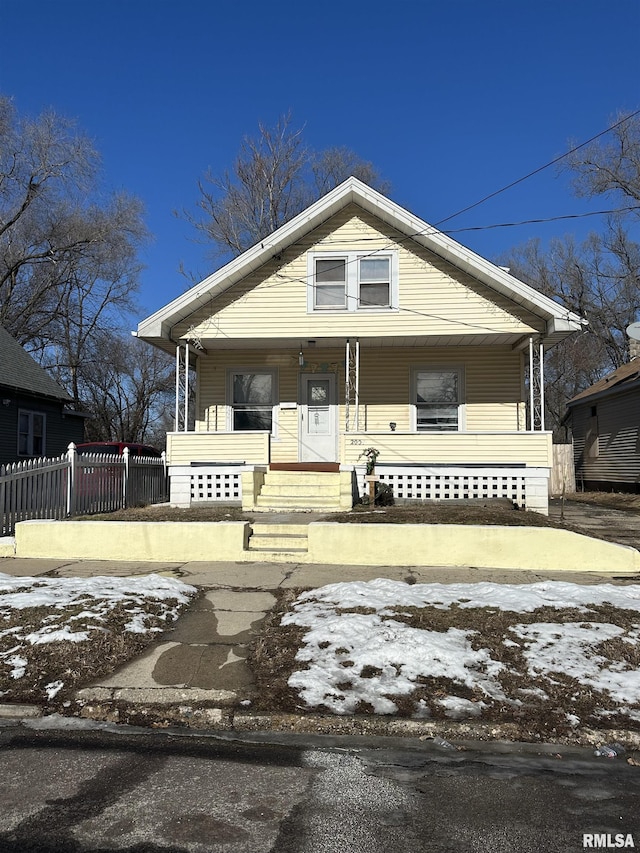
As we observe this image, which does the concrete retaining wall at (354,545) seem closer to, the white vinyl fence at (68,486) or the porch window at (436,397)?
the white vinyl fence at (68,486)

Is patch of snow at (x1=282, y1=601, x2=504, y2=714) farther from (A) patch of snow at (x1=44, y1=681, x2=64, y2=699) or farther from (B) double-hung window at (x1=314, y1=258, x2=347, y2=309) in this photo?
(B) double-hung window at (x1=314, y1=258, x2=347, y2=309)

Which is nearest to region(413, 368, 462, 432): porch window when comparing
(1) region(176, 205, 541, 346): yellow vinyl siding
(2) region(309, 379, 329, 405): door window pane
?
(1) region(176, 205, 541, 346): yellow vinyl siding

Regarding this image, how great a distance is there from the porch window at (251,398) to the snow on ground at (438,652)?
921cm

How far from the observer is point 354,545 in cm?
812

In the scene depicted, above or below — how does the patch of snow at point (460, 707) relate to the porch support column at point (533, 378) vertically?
below

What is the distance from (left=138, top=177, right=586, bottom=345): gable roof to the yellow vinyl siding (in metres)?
0.19

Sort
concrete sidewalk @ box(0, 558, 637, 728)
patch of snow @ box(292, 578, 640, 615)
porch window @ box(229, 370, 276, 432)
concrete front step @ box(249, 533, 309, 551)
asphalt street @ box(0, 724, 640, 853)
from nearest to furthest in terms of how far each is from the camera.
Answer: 1. asphalt street @ box(0, 724, 640, 853)
2. concrete sidewalk @ box(0, 558, 637, 728)
3. patch of snow @ box(292, 578, 640, 615)
4. concrete front step @ box(249, 533, 309, 551)
5. porch window @ box(229, 370, 276, 432)

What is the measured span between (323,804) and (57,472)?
9277 mm

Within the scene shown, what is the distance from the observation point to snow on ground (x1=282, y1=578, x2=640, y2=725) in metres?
3.96

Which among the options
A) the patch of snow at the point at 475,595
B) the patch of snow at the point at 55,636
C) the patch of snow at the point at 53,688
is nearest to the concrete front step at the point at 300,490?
the patch of snow at the point at 475,595

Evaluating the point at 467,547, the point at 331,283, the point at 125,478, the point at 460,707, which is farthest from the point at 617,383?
the point at 460,707

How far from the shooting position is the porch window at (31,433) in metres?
20.7

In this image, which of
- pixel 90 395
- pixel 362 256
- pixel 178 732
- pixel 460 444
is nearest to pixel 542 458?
pixel 460 444

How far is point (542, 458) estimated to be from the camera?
40.8ft
